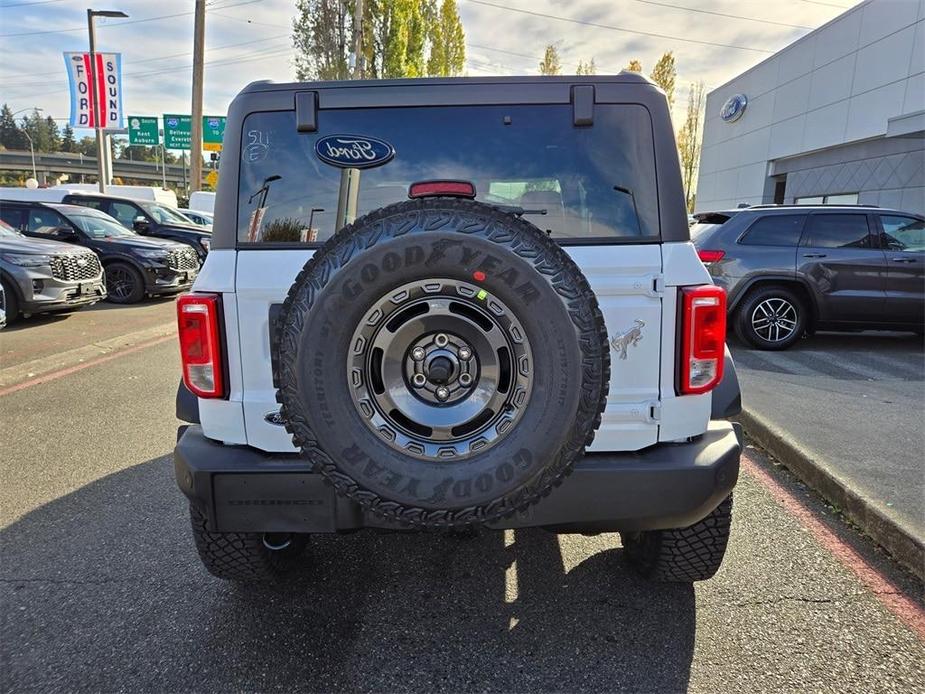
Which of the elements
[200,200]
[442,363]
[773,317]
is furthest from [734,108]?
[442,363]

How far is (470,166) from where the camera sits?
2045mm

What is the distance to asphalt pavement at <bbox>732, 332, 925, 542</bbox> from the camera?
3340 millimetres

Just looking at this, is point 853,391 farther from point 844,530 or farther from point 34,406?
point 34,406

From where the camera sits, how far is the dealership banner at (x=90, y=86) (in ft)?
60.6

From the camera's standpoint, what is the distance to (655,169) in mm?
2021

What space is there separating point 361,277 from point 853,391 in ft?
17.9

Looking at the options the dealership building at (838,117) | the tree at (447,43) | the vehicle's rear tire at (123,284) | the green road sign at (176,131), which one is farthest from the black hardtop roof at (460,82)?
the green road sign at (176,131)

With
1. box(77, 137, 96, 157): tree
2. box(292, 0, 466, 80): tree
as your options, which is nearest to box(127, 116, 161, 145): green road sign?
box(292, 0, 466, 80): tree

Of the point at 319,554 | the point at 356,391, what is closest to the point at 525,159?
the point at 356,391

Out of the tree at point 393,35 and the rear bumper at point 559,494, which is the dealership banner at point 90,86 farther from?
the rear bumper at point 559,494

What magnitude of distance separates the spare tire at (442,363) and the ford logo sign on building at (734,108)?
26.2 meters

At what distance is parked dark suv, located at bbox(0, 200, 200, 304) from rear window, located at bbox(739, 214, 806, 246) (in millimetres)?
9318

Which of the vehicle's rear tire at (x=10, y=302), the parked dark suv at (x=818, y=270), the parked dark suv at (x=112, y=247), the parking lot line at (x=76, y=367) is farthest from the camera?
the parked dark suv at (x=112, y=247)

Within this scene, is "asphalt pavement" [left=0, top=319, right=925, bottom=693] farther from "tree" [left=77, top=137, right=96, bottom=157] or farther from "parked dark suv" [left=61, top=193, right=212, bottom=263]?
"tree" [left=77, top=137, right=96, bottom=157]
